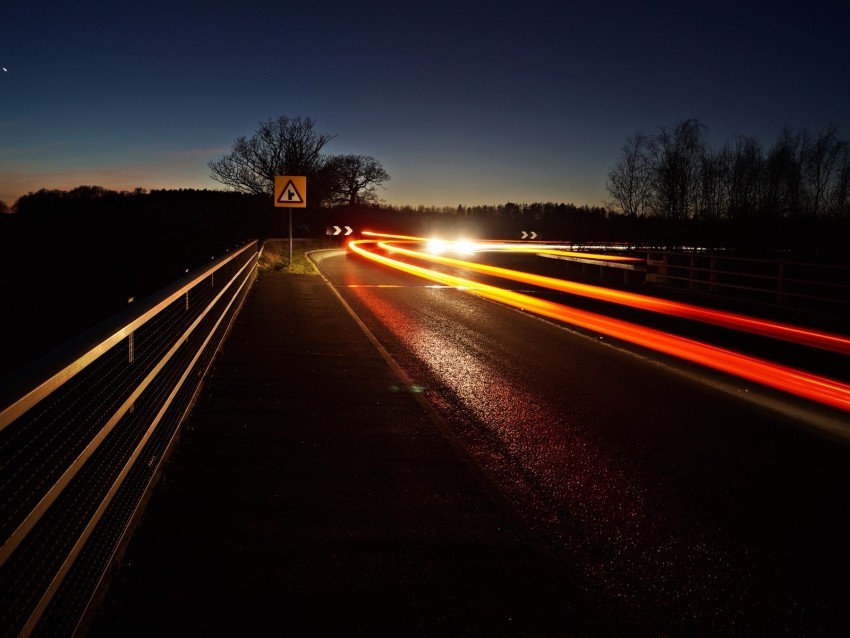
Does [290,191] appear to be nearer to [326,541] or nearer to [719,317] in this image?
[719,317]

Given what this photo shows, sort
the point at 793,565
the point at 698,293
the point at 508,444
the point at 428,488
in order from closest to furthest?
the point at 793,565, the point at 428,488, the point at 508,444, the point at 698,293

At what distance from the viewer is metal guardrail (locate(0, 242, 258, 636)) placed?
7.34ft

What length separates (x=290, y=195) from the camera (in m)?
21.1

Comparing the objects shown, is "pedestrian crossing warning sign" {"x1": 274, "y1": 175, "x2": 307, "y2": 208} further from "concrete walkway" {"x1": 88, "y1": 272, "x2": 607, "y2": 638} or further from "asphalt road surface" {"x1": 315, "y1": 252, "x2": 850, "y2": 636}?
"concrete walkway" {"x1": 88, "y1": 272, "x2": 607, "y2": 638}

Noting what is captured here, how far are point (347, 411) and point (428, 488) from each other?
209 centimetres

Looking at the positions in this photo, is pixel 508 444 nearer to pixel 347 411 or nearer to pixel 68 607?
pixel 347 411

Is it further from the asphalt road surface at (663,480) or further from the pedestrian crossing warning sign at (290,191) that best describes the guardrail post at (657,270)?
the asphalt road surface at (663,480)

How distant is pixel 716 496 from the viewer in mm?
→ 4797

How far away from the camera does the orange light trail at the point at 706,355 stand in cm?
827

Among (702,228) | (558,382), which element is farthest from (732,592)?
(702,228)

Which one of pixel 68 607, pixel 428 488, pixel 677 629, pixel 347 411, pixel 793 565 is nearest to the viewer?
pixel 68 607

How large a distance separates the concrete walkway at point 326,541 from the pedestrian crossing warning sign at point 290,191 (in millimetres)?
15358

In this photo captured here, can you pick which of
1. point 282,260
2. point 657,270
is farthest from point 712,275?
point 282,260

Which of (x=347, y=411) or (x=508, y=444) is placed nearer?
(x=508, y=444)
